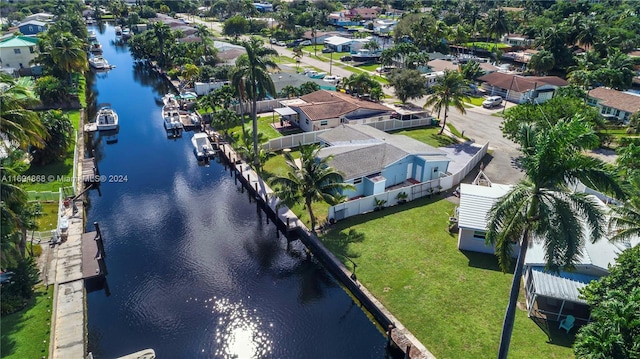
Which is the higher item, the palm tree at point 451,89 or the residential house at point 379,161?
the palm tree at point 451,89

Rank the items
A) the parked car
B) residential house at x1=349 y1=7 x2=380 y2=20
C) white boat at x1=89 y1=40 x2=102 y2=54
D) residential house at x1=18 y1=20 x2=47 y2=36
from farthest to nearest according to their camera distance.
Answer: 1. residential house at x1=349 y1=7 x2=380 y2=20
2. residential house at x1=18 y1=20 x2=47 y2=36
3. white boat at x1=89 y1=40 x2=102 y2=54
4. the parked car

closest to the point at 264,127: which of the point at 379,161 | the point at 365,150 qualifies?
the point at 365,150

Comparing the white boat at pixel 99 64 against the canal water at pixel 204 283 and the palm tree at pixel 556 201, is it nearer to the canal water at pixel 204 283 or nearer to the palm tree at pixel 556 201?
the canal water at pixel 204 283

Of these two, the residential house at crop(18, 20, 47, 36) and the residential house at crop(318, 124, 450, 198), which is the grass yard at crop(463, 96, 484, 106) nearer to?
the residential house at crop(318, 124, 450, 198)

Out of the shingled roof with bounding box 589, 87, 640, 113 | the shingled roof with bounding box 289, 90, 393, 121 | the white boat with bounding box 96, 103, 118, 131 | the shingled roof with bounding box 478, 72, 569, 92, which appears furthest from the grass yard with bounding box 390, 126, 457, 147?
the white boat with bounding box 96, 103, 118, 131

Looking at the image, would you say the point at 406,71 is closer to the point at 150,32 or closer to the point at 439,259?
the point at 439,259

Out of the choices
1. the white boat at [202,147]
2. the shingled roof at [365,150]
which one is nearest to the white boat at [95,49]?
the white boat at [202,147]

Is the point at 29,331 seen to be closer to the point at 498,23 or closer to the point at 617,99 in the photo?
the point at 617,99
